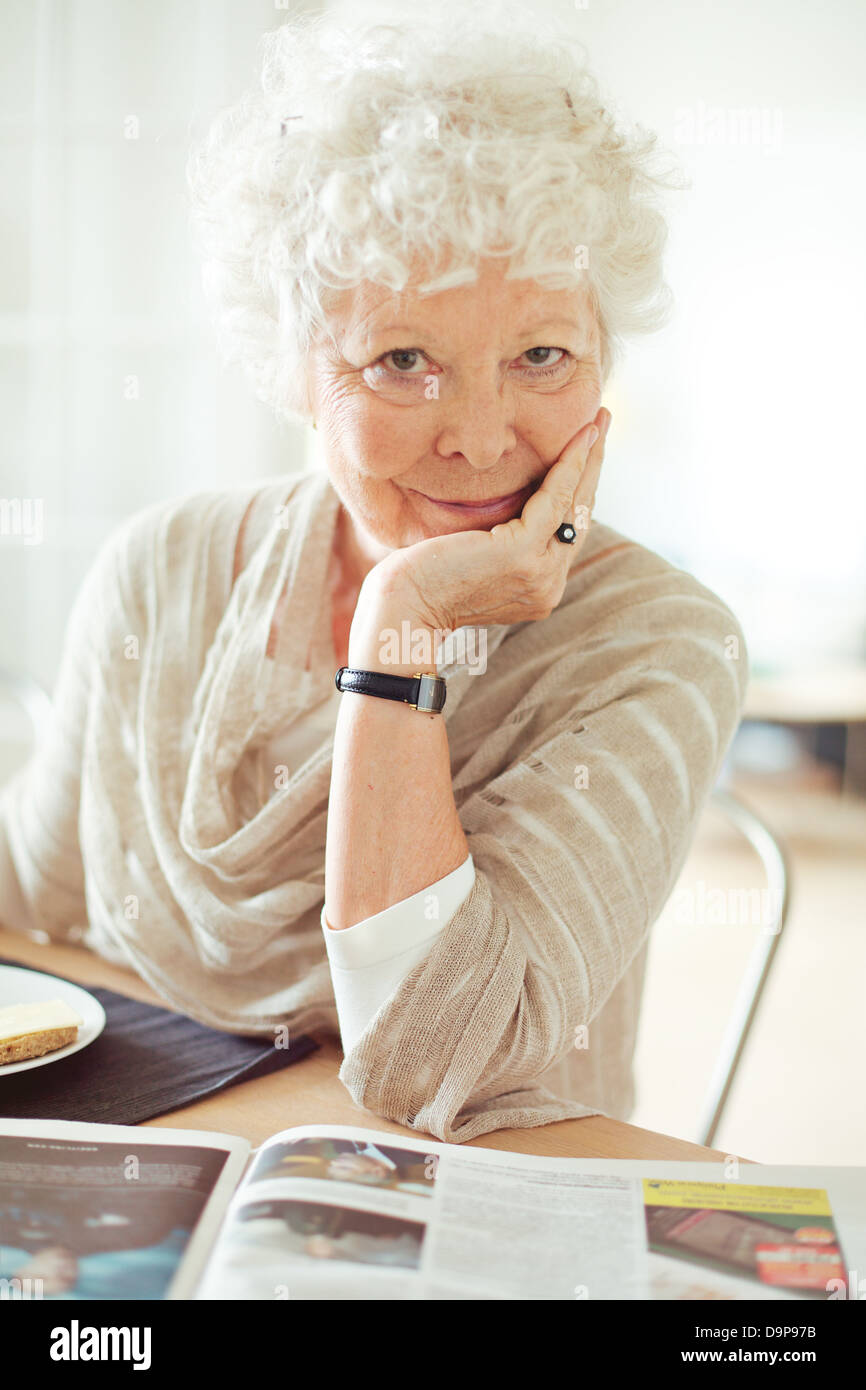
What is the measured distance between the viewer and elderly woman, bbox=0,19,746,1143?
2.96ft

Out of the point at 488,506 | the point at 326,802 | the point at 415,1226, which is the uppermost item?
the point at 488,506

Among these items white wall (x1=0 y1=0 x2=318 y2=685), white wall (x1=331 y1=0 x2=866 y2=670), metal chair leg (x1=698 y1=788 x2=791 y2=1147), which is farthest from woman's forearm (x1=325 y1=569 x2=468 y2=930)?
white wall (x1=331 y1=0 x2=866 y2=670)

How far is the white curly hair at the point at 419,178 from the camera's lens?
3.03ft

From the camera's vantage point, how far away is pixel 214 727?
3.84 feet

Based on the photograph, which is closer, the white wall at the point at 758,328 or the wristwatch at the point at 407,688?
the wristwatch at the point at 407,688

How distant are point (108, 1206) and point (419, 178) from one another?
0.77 metres

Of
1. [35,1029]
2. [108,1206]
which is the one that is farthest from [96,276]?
[108,1206]

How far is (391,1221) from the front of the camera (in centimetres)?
69

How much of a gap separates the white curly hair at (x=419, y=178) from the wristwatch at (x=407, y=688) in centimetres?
31

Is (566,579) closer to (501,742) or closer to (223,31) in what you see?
(501,742)

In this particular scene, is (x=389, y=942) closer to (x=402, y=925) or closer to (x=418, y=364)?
(x=402, y=925)

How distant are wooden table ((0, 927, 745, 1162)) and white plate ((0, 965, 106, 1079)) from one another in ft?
0.21

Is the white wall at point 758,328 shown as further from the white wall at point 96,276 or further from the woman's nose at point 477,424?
the woman's nose at point 477,424

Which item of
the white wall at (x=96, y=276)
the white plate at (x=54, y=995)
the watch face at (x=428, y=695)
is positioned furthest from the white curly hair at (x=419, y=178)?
the white wall at (x=96, y=276)
